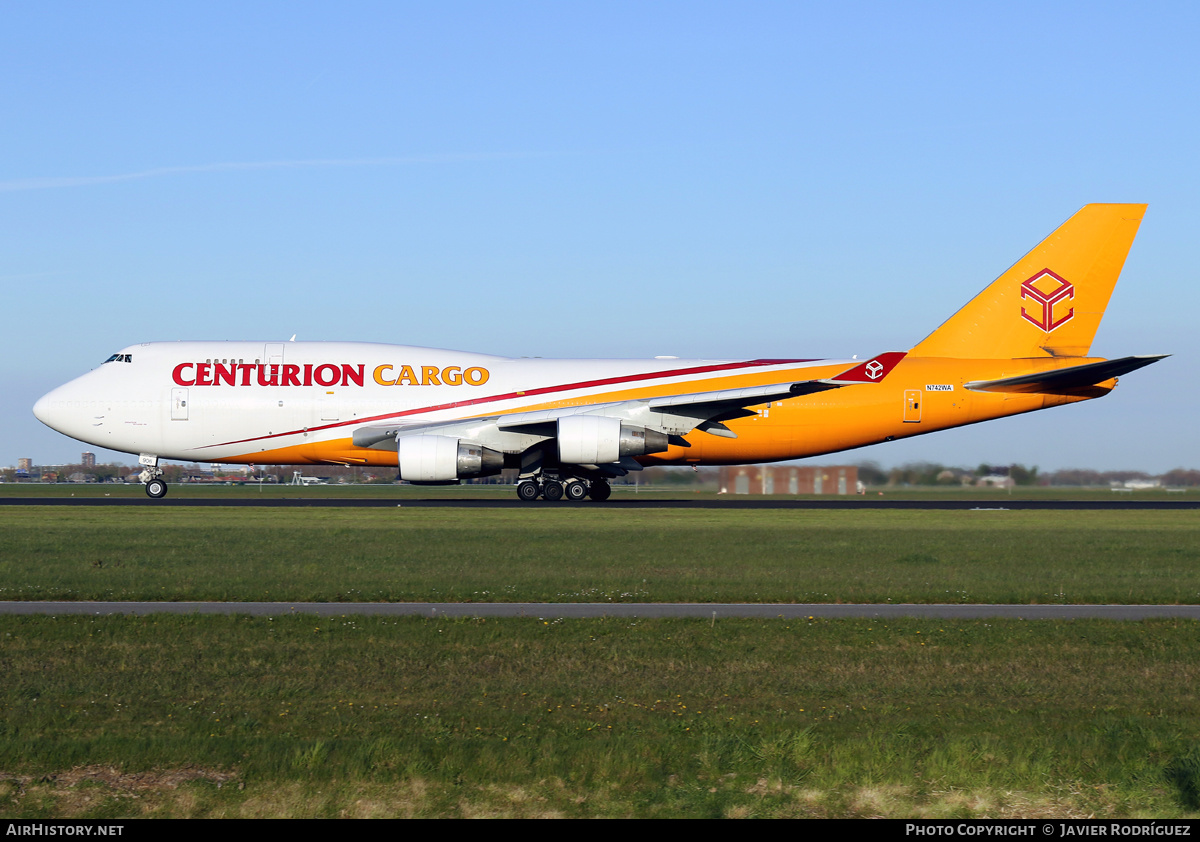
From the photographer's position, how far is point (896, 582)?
19.7 meters

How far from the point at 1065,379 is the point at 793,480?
17.1 m

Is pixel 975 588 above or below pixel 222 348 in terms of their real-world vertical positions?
below

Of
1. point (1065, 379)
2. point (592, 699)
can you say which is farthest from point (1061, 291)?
point (592, 699)

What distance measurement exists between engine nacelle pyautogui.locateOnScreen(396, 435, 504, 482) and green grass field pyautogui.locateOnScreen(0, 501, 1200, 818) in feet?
56.5

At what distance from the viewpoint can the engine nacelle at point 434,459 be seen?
3969cm

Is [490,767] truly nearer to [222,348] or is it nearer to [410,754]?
[410,754]

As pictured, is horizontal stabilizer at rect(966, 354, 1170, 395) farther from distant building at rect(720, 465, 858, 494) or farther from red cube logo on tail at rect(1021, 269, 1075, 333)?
distant building at rect(720, 465, 858, 494)

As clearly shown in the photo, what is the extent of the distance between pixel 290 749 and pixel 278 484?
8892 centimetres

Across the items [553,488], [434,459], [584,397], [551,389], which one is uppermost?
[551,389]

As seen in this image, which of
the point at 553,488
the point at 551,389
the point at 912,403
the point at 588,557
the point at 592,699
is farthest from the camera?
the point at 912,403

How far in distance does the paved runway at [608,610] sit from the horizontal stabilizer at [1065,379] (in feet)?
84.2

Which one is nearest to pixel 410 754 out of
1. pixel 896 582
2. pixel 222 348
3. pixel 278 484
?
pixel 896 582

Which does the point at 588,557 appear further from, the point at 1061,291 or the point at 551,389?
the point at 1061,291

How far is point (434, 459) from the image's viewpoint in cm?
3969
